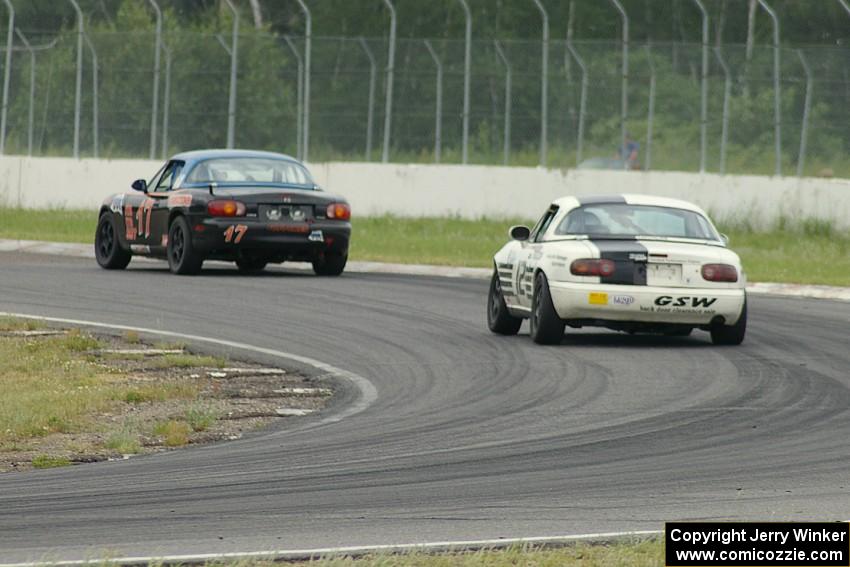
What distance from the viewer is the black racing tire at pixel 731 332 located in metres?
15.8

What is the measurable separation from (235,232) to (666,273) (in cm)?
777

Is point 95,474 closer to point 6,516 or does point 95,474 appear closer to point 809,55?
point 6,516

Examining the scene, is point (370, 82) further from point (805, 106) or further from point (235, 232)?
point (235, 232)

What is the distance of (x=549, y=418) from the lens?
11438mm

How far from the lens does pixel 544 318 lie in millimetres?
15594

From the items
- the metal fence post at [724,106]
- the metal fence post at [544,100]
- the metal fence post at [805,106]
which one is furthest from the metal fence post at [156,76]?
the metal fence post at [805,106]

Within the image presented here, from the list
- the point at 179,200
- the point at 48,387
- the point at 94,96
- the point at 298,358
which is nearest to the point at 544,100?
the point at 94,96

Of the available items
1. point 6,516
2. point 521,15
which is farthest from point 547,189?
point 6,516

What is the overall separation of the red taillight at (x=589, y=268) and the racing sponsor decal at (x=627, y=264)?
0.04m

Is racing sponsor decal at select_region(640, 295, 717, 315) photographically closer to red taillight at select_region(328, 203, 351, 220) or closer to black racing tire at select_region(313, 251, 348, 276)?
red taillight at select_region(328, 203, 351, 220)

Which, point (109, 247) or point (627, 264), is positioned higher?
point (627, 264)

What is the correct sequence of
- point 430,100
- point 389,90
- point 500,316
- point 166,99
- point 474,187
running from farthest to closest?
point 166,99
point 389,90
point 430,100
point 474,187
point 500,316

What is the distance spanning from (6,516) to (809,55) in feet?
89.2
